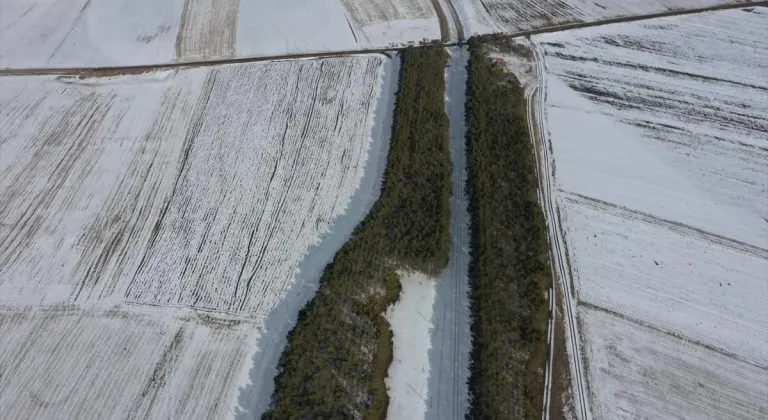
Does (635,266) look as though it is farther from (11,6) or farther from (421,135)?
(11,6)

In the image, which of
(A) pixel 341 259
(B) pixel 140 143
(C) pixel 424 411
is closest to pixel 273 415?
(C) pixel 424 411

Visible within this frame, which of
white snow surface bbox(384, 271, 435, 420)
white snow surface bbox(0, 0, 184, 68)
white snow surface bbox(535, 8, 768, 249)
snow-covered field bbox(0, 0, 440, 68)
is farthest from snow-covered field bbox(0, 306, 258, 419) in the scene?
white snow surface bbox(0, 0, 184, 68)

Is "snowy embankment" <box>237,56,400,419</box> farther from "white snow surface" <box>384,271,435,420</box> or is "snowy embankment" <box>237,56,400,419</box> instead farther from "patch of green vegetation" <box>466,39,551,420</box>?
"patch of green vegetation" <box>466,39,551,420</box>

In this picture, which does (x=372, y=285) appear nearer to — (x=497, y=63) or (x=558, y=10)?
(x=497, y=63)

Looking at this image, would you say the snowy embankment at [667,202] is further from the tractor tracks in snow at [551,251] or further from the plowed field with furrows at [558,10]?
the plowed field with furrows at [558,10]

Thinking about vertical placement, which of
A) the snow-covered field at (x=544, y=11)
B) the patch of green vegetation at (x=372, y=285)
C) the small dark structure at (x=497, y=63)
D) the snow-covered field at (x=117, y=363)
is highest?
the snow-covered field at (x=544, y=11)

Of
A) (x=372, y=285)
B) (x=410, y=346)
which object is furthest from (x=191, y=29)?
(x=410, y=346)

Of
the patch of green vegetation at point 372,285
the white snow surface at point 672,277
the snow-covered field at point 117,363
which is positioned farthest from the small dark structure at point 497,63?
the snow-covered field at point 117,363
